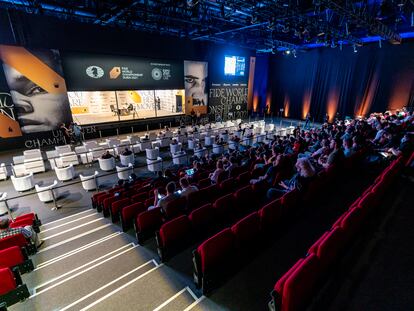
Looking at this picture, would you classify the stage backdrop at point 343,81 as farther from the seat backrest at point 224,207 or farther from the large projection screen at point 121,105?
the seat backrest at point 224,207

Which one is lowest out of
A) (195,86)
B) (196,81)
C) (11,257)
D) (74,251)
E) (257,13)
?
(74,251)

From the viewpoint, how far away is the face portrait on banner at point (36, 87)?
10844mm

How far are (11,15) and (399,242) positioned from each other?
1570 cm

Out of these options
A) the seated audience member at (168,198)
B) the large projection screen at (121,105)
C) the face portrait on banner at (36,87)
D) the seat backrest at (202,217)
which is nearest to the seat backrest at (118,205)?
the seated audience member at (168,198)

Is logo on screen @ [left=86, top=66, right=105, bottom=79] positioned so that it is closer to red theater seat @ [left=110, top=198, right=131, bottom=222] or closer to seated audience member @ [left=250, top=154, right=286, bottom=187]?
red theater seat @ [left=110, top=198, right=131, bottom=222]

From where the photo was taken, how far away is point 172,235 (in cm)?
336

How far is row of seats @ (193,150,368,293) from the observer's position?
2.77 metres

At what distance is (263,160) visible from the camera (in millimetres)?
6668

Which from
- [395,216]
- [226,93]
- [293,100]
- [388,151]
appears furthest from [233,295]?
[293,100]

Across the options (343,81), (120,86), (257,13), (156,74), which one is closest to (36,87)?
(120,86)

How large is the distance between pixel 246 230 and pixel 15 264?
11.3 feet

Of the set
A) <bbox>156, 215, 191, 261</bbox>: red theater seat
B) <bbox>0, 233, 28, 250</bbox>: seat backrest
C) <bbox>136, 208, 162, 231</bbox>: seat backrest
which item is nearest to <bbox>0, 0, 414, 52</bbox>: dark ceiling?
<bbox>136, 208, 162, 231</bbox>: seat backrest

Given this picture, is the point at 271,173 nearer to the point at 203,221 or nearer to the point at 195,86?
the point at 203,221

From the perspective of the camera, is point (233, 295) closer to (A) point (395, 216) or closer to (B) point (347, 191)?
(A) point (395, 216)
